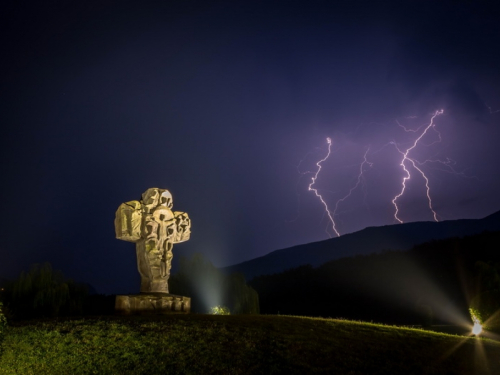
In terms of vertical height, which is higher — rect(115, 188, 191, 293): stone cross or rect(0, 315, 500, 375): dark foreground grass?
rect(115, 188, 191, 293): stone cross

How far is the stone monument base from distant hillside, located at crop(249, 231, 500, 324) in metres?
24.2

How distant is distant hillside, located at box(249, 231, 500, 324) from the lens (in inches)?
1497

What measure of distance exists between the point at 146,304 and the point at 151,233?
9.40 feet

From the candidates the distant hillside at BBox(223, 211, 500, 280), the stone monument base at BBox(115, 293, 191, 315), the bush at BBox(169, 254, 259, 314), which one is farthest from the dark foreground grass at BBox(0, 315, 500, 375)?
the distant hillside at BBox(223, 211, 500, 280)

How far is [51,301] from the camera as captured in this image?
2688 cm

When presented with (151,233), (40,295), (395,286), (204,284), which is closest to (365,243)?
(395,286)

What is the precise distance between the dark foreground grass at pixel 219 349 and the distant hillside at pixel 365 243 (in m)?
87.9

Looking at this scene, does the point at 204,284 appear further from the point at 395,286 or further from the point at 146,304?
the point at 395,286

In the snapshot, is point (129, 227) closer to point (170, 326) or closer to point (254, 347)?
point (170, 326)

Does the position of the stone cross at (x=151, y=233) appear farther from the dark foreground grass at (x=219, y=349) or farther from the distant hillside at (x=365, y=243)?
the distant hillside at (x=365, y=243)

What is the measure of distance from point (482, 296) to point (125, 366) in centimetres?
2067

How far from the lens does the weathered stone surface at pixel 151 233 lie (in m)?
15.6

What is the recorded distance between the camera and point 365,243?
106688mm

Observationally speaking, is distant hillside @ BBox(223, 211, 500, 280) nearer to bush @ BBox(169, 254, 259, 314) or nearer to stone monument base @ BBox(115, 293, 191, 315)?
bush @ BBox(169, 254, 259, 314)
